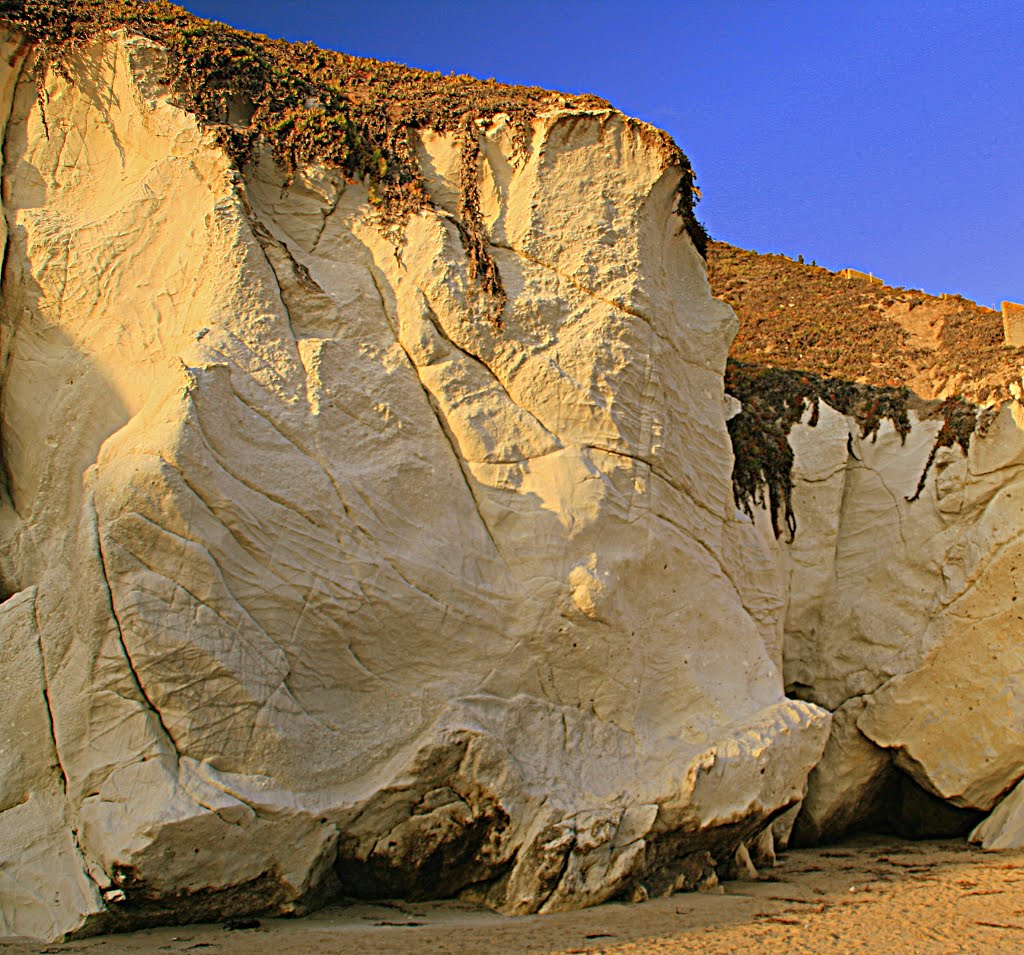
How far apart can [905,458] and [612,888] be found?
669cm

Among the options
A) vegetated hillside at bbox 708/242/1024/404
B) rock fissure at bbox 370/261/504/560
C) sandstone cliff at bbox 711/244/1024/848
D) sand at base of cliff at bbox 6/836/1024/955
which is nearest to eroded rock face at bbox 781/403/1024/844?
sandstone cliff at bbox 711/244/1024/848

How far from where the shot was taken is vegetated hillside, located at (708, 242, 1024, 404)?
583 inches

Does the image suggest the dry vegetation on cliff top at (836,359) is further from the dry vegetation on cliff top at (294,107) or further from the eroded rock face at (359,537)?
the dry vegetation on cliff top at (294,107)

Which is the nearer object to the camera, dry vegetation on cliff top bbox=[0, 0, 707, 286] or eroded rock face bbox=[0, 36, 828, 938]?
eroded rock face bbox=[0, 36, 828, 938]

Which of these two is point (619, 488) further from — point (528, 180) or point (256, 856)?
point (256, 856)

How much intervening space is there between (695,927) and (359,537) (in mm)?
3836

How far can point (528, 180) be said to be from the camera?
31.7 ft

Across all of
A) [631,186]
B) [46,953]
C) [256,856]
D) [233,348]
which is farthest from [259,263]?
[46,953]

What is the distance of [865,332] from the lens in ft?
59.7

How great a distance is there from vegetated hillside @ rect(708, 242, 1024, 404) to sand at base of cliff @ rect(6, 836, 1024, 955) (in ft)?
20.3

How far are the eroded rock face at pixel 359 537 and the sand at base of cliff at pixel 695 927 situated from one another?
274 mm

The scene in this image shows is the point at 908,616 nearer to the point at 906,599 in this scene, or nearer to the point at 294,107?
the point at 906,599

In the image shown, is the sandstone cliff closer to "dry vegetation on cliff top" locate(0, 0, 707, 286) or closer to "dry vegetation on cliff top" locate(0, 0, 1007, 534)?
"dry vegetation on cliff top" locate(0, 0, 1007, 534)

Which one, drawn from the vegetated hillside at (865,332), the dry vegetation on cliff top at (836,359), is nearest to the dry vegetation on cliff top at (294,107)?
the dry vegetation on cliff top at (836,359)
